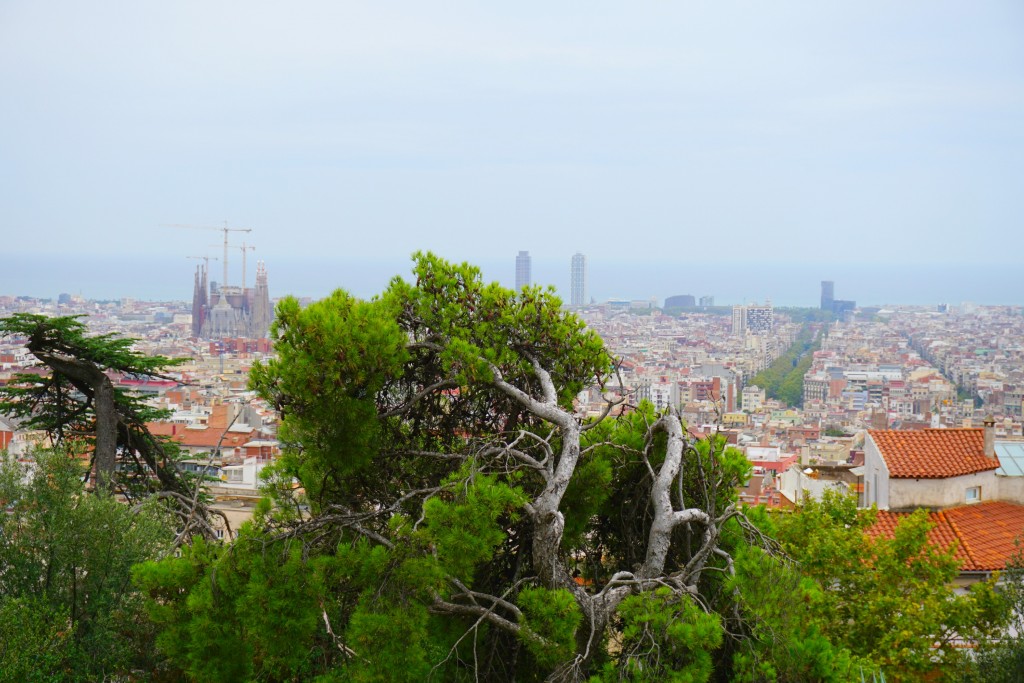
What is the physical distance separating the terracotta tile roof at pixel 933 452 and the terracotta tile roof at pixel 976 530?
441 mm

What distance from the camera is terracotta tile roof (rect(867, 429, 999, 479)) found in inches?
480

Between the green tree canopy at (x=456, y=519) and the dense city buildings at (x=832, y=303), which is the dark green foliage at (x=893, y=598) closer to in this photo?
the green tree canopy at (x=456, y=519)

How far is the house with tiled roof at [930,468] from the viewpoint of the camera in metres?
12.1

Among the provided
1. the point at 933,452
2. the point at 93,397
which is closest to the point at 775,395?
the point at 933,452

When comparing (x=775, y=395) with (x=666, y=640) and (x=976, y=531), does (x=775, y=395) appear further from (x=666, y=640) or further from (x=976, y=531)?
(x=666, y=640)

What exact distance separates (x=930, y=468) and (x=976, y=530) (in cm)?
89

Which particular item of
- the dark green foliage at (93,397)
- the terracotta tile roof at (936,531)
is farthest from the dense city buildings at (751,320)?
the dark green foliage at (93,397)

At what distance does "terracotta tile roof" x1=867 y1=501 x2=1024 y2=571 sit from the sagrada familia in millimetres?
110694

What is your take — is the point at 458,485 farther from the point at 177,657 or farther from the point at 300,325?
the point at 177,657

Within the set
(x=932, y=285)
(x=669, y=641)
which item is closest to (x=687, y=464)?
(x=669, y=641)

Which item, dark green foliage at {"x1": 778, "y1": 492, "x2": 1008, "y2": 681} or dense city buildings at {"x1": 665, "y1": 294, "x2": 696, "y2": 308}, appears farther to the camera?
dense city buildings at {"x1": 665, "y1": 294, "x2": 696, "y2": 308}

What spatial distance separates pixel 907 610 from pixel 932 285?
201 metres

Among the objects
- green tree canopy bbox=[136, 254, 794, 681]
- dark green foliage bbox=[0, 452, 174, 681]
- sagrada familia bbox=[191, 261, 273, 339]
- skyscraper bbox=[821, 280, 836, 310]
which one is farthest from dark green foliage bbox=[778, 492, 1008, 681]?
skyscraper bbox=[821, 280, 836, 310]

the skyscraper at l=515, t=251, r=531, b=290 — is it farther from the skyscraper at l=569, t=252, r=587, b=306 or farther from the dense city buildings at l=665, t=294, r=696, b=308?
the dense city buildings at l=665, t=294, r=696, b=308
